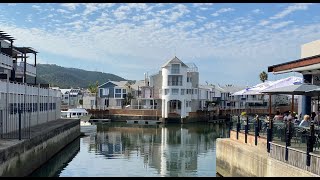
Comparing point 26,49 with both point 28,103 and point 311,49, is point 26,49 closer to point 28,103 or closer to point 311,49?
point 28,103

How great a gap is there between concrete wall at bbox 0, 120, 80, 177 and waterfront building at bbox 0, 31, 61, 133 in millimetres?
1850

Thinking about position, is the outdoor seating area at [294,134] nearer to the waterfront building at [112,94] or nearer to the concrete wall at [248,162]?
the concrete wall at [248,162]

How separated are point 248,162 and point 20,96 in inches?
786

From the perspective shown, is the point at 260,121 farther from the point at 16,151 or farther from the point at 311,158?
the point at 16,151

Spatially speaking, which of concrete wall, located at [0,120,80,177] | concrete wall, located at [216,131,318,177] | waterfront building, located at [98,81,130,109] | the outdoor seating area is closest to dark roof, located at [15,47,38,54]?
concrete wall, located at [0,120,80,177]

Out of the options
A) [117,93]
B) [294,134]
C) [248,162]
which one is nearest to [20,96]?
[248,162]

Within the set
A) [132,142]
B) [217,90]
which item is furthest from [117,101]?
[132,142]

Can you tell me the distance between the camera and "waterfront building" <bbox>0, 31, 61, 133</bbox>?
2830cm

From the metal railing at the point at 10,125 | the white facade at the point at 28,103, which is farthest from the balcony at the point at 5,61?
the metal railing at the point at 10,125

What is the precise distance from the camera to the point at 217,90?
113750 mm

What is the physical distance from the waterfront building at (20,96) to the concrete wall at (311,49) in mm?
20101

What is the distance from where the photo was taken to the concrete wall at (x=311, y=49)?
95.1ft

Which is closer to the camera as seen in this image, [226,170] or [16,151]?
[16,151]

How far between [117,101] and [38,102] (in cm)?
6169
